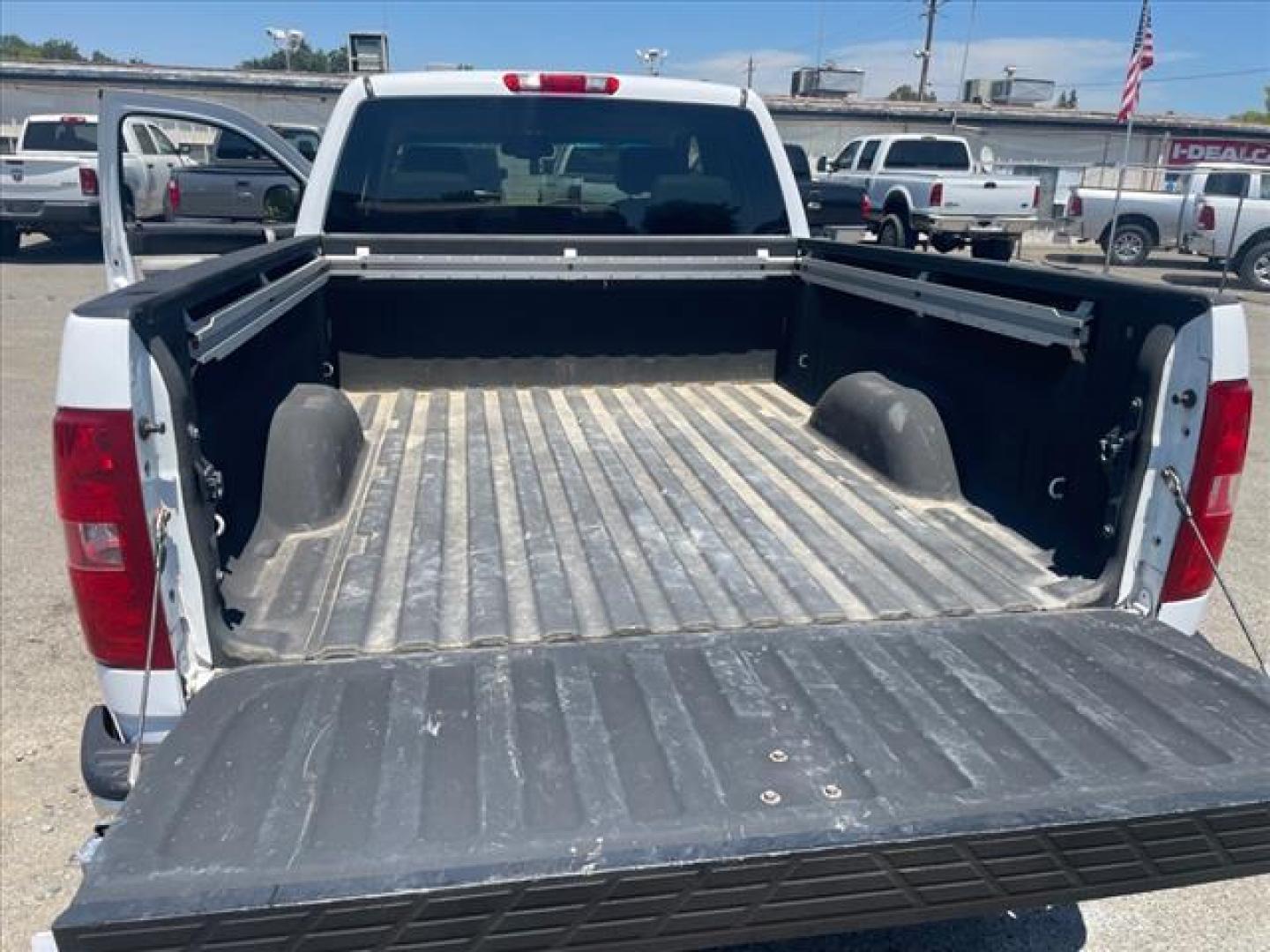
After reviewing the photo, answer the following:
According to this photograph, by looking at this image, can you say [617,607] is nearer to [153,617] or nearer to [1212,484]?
[153,617]

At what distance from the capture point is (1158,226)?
19.7 meters

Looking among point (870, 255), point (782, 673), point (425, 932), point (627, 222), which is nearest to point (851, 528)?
point (782, 673)

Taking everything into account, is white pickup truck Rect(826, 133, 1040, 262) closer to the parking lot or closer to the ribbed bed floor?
the parking lot

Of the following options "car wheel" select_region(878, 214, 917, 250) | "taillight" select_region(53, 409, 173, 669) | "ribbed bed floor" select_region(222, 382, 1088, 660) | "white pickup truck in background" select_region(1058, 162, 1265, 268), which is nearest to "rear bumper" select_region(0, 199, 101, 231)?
"car wheel" select_region(878, 214, 917, 250)

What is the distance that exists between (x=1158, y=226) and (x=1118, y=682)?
68.5 feet

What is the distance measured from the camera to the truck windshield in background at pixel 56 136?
55.6ft

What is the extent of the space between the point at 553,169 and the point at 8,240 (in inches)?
652

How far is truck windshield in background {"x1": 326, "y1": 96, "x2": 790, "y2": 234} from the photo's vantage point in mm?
4113

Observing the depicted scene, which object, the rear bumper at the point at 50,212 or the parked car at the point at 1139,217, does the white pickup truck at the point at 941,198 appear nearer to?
the parked car at the point at 1139,217

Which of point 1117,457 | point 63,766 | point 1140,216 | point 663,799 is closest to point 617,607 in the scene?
point 663,799

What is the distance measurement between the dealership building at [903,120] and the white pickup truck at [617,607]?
26752 millimetres

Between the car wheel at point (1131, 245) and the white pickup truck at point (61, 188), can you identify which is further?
the car wheel at point (1131, 245)

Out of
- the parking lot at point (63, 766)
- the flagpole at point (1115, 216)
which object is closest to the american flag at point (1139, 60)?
the flagpole at point (1115, 216)

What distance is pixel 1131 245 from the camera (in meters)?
20.0
